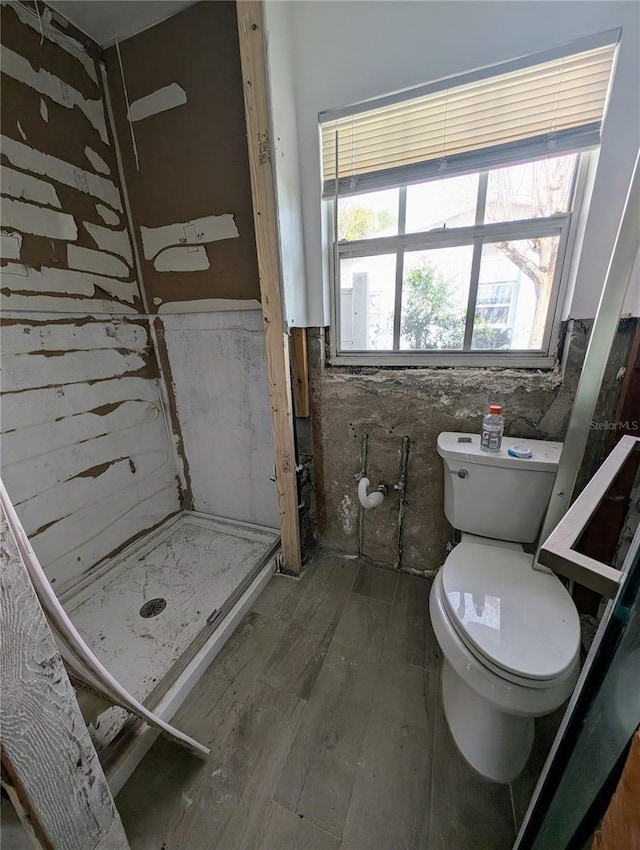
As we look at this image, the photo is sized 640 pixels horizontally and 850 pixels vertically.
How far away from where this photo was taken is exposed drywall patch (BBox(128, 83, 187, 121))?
1.39m

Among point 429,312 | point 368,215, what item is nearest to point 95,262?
point 368,215

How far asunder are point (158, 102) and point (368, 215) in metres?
1.10

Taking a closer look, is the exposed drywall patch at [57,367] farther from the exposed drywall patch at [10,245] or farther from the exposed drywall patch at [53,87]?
the exposed drywall patch at [53,87]

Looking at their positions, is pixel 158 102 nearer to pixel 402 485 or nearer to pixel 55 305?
pixel 55 305

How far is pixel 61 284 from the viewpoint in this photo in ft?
4.49

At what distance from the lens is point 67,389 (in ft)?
4.66

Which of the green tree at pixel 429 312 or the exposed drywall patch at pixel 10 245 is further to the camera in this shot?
the green tree at pixel 429 312

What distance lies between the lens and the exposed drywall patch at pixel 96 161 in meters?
1.43

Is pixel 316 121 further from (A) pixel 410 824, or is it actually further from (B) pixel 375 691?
(A) pixel 410 824

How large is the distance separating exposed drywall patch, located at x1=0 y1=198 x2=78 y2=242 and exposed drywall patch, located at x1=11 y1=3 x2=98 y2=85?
65 centimetres

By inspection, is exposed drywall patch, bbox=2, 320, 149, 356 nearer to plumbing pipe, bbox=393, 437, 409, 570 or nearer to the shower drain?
the shower drain

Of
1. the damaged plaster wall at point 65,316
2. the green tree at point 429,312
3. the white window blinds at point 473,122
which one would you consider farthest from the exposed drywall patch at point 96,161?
the green tree at point 429,312

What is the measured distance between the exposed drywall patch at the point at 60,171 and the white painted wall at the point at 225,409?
592 mm

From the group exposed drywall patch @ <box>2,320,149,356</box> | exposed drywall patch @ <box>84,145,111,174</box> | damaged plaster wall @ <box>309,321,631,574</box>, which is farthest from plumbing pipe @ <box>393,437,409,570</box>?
exposed drywall patch @ <box>84,145,111,174</box>
